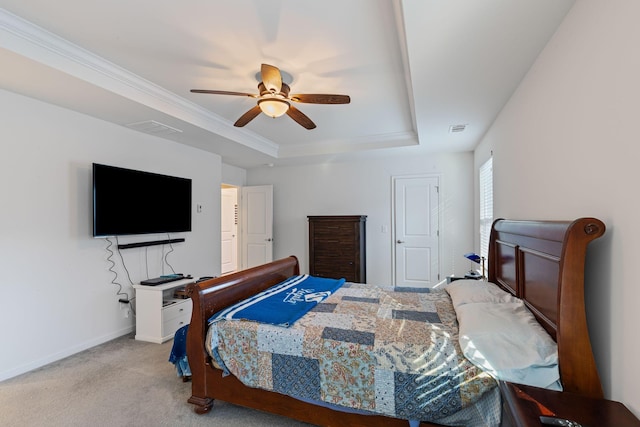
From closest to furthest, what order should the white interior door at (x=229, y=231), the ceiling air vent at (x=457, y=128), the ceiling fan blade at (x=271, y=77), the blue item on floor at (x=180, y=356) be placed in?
the ceiling fan blade at (x=271, y=77), the blue item on floor at (x=180, y=356), the ceiling air vent at (x=457, y=128), the white interior door at (x=229, y=231)

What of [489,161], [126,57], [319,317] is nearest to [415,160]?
[489,161]

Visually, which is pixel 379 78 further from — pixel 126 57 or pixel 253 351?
pixel 253 351

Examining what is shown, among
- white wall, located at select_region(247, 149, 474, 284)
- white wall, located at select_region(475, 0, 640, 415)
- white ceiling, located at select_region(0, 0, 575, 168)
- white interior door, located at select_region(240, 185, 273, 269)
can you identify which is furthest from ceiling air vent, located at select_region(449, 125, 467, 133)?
white interior door, located at select_region(240, 185, 273, 269)

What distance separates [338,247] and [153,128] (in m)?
3.04

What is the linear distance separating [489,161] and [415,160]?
5.09ft

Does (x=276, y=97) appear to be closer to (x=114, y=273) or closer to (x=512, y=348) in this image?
(x=512, y=348)

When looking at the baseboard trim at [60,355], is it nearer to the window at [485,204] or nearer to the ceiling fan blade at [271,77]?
the ceiling fan blade at [271,77]

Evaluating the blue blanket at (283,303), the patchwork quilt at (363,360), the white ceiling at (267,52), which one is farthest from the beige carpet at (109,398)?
the white ceiling at (267,52)

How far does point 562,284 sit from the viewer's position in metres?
1.25

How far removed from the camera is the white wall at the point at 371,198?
15.4ft

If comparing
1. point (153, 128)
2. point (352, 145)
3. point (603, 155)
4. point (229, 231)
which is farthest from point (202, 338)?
point (229, 231)

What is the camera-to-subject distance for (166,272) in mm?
3871

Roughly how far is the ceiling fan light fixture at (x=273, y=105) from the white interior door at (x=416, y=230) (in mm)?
3049

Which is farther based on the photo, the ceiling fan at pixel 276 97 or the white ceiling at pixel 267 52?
the ceiling fan at pixel 276 97
